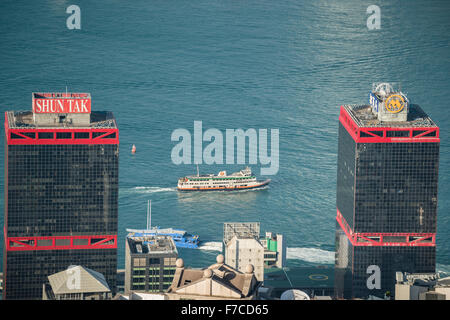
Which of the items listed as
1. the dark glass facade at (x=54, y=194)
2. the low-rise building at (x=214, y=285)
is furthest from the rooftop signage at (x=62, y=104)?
the low-rise building at (x=214, y=285)

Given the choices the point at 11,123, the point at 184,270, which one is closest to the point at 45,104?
the point at 11,123

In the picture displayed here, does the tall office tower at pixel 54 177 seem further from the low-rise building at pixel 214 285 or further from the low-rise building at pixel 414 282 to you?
the low-rise building at pixel 214 285

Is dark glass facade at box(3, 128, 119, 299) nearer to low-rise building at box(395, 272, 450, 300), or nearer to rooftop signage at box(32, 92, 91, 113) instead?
rooftop signage at box(32, 92, 91, 113)

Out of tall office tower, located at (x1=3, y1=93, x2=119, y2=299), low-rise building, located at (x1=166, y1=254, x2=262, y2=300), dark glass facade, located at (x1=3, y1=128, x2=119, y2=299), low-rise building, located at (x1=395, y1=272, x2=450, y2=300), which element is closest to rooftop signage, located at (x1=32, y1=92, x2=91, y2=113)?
tall office tower, located at (x1=3, y1=93, x2=119, y2=299)

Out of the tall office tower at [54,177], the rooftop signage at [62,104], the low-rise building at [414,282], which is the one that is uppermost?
the rooftop signage at [62,104]

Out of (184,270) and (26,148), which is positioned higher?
(26,148)

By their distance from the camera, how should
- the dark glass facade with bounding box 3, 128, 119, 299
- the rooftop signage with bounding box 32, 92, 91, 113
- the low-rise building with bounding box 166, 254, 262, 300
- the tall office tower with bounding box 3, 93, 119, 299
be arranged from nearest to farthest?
the low-rise building with bounding box 166, 254, 262, 300 < the rooftop signage with bounding box 32, 92, 91, 113 < the tall office tower with bounding box 3, 93, 119, 299 < the dark glass facade with bounding box 3, 128, 119, 299
